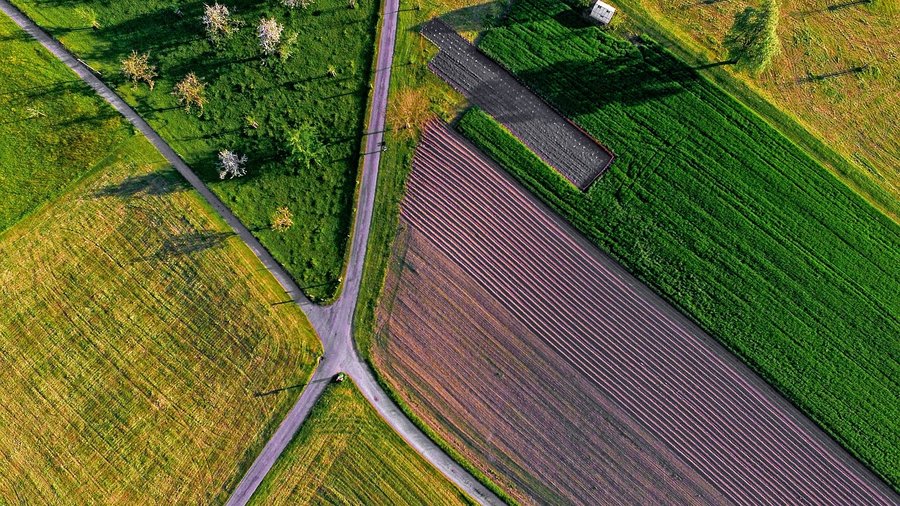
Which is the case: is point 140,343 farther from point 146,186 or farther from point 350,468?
point 350,468

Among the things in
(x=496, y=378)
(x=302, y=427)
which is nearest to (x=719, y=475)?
(x=496, y=378)

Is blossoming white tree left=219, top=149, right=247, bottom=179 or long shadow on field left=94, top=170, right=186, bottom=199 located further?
long shadow on field left=94, top=170, right=186, bottom=199

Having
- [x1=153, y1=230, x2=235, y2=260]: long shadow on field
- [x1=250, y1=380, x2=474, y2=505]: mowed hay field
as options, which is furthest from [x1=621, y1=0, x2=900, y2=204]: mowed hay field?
[x1=250, y1=380, x2=474, y2=505]: mowed hay field

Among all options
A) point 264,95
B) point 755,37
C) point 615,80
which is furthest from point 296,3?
point 755,37

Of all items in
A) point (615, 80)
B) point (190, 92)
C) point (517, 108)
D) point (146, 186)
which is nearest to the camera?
point (615, 80)

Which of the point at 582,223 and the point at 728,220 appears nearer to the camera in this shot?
the point at 728,220

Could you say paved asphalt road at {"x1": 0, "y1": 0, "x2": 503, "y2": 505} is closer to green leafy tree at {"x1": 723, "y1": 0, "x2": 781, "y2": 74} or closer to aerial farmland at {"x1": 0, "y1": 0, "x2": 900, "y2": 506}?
aerial farmland at {"x1": 0, "y1": 0, "x2": 900, "y2": 506}
